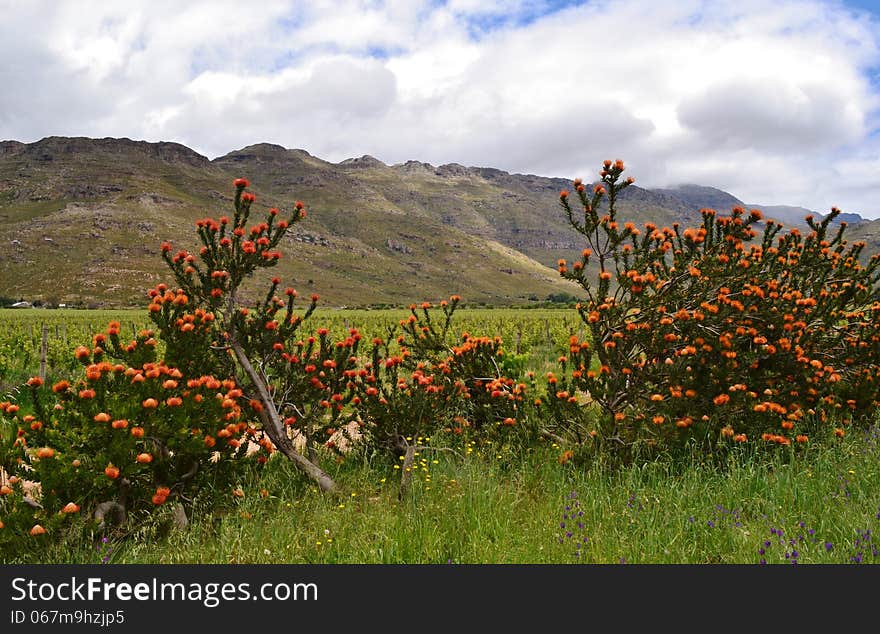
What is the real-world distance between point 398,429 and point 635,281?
8.98ft

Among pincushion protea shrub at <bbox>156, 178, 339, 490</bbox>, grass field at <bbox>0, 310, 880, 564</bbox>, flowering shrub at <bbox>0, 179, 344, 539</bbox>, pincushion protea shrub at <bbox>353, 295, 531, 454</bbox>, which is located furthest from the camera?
pincushion protea shrub at <bbox>353, 295, 531, 454</bbox>

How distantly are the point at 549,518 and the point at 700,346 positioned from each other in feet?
9.03

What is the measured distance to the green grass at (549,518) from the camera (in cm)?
353

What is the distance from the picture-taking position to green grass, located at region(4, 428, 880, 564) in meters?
3.53

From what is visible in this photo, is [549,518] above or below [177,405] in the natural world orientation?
below

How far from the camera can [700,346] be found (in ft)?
18.9

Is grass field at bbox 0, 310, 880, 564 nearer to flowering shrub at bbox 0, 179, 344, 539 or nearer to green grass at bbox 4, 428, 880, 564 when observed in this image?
green grass at bbox 4, 428, 880, 564

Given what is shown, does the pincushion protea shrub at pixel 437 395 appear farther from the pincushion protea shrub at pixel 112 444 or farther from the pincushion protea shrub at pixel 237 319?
the pincushion protea shrub at pixel 112 444

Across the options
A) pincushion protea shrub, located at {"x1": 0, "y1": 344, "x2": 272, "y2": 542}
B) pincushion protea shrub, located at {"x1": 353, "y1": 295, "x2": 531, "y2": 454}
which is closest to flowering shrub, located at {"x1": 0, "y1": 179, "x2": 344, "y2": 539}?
pincushion protea shrub, located at {"x1": 0, "y1": 344, "x2": 272, "y2": 542}

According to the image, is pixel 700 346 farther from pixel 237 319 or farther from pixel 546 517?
pixel 237 319

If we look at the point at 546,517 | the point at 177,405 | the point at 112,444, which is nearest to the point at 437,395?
the point at 546,517

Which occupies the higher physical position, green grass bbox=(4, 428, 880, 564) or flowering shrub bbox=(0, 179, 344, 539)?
flowering shrub bbox=(0, 179, 344, 539)

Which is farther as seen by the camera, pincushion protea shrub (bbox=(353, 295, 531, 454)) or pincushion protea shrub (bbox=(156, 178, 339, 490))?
pincushion protea shrub (bbox=(353, 295, 531, 454))

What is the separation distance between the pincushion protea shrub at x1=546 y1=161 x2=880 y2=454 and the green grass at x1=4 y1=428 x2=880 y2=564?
0.44 metres
